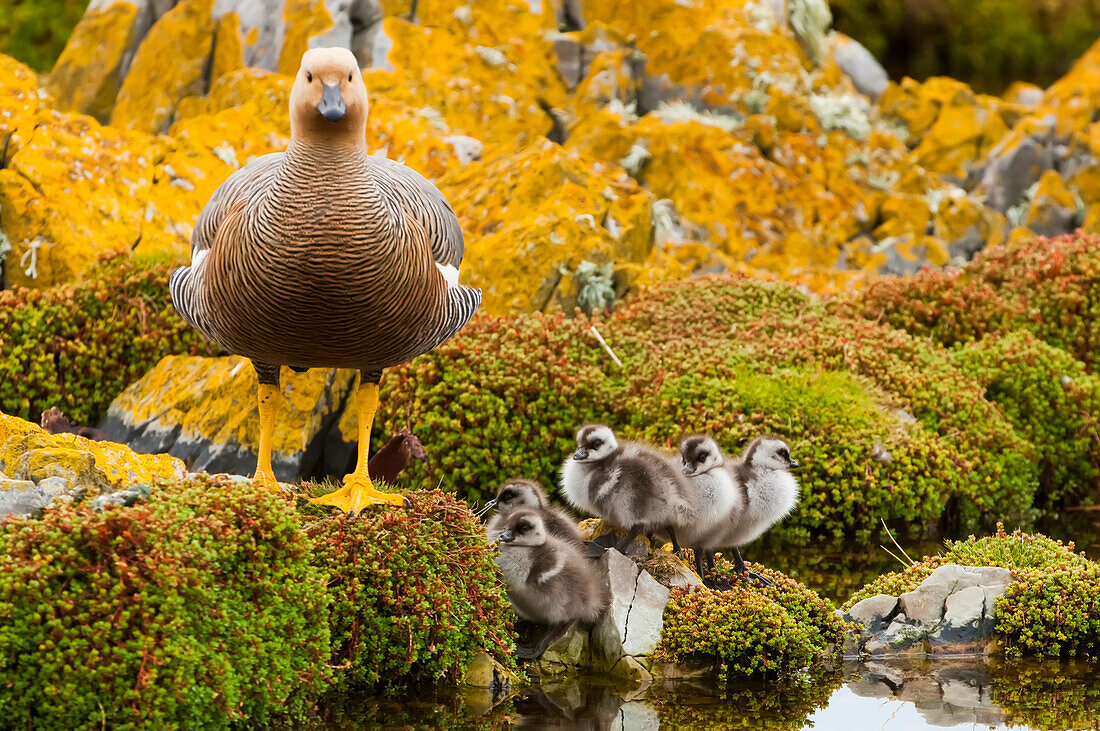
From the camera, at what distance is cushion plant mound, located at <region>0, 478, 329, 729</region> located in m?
5.12

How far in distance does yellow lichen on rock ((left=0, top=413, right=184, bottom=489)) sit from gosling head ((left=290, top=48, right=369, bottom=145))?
1.99 metres

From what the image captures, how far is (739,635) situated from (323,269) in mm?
2999

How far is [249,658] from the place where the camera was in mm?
5520

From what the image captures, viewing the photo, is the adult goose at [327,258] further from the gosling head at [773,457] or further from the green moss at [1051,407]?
the green moss at [1051,407]

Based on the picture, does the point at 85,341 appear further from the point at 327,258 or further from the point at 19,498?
the point at 327,258

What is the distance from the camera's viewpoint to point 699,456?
7750mm

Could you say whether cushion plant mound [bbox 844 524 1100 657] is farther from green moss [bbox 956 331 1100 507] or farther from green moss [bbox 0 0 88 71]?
green moss [bbox 0 0 88 71]

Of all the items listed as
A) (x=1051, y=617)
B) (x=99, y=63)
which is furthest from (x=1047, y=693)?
(x=99, y=63)

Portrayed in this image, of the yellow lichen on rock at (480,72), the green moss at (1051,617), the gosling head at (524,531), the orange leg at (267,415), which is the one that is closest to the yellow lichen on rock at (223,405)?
the orange leg at (267,415)

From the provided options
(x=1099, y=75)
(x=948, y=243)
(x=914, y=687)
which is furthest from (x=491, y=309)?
(x=1099, y=75)

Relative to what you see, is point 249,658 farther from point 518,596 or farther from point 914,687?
point 914,687

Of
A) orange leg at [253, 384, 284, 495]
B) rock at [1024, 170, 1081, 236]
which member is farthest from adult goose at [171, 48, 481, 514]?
rock at [1024, 170, 1081, 236]

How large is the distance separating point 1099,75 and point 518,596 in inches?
702

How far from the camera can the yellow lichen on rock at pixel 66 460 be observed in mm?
6367
